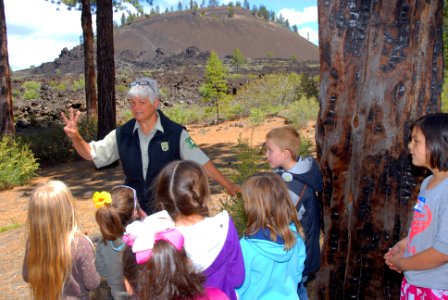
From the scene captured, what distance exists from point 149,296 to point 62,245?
78cm

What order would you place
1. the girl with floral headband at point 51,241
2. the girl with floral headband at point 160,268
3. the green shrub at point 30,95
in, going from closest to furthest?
the girl with floral headband at point 160,268, the girl with floral headband at point 51,241, the green shrub at point 30,95

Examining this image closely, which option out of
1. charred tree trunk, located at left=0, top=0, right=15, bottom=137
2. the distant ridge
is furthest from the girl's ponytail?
the distant ridge

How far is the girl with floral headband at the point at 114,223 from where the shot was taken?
8.72ft

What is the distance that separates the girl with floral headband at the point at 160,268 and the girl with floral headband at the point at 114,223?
3.04ft

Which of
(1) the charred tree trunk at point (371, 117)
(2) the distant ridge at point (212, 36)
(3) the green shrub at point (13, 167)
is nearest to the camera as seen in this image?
(1) the charred tree trunk at point (371, 117)

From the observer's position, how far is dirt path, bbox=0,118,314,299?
4445mm

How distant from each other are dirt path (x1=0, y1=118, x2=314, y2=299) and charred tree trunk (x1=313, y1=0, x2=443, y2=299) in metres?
0.77

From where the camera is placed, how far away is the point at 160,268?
163cm

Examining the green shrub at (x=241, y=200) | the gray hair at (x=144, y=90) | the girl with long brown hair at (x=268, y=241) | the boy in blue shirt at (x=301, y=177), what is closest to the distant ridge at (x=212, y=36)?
the green shrub at (x=241, y=200)

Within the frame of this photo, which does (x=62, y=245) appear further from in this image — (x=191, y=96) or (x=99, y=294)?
(x=191, y=96)

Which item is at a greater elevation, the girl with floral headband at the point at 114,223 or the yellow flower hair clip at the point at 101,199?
the yellow flower hair clip at the point at 101,199

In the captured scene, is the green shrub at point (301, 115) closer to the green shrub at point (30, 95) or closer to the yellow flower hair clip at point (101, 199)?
the yellow flower hair clip at point (101, 199)

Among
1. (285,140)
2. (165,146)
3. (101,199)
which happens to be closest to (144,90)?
(165,146)

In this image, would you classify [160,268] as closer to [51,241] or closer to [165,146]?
[51,241]
